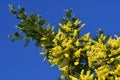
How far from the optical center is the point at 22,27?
26234 mm

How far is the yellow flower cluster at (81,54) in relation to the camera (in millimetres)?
24125

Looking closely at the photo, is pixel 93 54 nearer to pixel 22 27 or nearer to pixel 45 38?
pixel 45 38

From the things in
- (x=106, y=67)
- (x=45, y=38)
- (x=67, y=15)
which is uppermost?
(x=67, y=15)

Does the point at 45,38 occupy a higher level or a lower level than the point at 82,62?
higher

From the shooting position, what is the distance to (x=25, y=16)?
26.5 metres

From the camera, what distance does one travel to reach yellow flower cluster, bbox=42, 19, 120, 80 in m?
24.1

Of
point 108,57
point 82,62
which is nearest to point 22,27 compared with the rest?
point 82,62

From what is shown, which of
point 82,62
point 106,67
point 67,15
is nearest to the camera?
→ point 106,67

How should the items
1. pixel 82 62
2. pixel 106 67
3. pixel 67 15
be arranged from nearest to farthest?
pixel 106 67
pixel 82 62
pixel 67 15

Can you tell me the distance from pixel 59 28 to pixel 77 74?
3.77 m

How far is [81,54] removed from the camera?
25.0m

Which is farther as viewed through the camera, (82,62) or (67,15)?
(67,15)

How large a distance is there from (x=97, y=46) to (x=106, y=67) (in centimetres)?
171

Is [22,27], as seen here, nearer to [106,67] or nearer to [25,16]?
[25,16]
